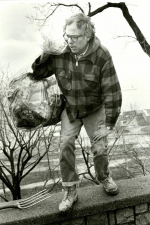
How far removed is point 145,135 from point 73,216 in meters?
24.2

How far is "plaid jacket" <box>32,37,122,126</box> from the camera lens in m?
2.88

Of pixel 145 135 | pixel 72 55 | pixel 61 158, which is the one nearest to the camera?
pixel 72 55

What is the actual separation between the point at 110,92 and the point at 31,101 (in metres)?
0.77

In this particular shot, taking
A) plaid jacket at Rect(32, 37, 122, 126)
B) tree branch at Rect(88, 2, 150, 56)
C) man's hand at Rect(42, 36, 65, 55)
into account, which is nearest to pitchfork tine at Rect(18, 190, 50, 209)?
plaid jacket at Rect(32, 37, 122, 126)

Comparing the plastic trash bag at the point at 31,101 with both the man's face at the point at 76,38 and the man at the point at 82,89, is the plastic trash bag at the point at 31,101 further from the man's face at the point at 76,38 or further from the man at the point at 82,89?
the man's face at the point at 76,38

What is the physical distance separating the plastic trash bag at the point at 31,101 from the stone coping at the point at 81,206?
0.92 m

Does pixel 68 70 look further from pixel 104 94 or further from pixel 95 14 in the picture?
pixel 95 14

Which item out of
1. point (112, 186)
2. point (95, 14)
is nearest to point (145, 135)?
point (95, 14)

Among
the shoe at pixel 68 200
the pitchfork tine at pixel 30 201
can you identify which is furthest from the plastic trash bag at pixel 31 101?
the pitchfork tine at pixel 30 201

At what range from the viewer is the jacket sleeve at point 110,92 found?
2.89 meters

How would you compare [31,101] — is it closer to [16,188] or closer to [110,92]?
[110,92]

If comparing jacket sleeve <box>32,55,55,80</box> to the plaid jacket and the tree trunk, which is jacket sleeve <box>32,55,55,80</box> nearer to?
the plaid jacket

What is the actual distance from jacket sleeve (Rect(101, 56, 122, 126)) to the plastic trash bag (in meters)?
0.49

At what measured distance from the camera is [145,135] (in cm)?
2656
